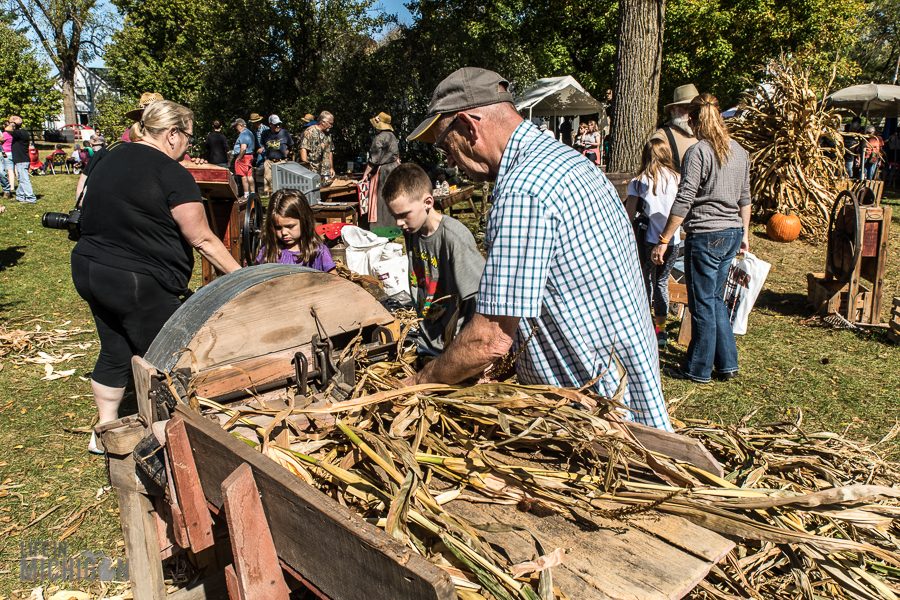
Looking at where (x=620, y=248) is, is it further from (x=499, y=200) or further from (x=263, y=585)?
(x=263, y=585)

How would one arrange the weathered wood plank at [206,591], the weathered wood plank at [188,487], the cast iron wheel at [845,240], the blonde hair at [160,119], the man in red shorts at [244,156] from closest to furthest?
the weathered wood plank at [188,487] < the weathered wood plank at [206,591] < the blonde hair at [160,119] < the cast iron wheel at [845,240] < the man in red shorts at [244,156]

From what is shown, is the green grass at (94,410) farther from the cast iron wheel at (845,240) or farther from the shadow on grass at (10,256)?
the shadow on grass at (10,256)

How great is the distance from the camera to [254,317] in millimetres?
2162

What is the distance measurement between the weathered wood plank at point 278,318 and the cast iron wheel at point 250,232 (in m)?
4.06

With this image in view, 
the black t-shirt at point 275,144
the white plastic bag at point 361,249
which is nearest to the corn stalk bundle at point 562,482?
the white plastic bag at point 361,249

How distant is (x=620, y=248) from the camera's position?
182cm

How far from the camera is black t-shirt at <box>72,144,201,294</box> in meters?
3.05

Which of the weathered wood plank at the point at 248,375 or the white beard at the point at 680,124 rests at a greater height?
the white beard at the point at 680,124

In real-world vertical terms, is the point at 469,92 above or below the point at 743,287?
above

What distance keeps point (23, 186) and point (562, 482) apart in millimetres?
16805

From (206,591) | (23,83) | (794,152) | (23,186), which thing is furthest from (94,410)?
(23,83)

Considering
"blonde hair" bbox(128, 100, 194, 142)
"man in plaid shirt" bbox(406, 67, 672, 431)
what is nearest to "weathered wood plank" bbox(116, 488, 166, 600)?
"man in plaid shirt" bbox(406, 67, 672, 431)

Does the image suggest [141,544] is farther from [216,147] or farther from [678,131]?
[216,147]

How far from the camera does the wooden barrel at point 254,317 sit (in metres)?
2.03
